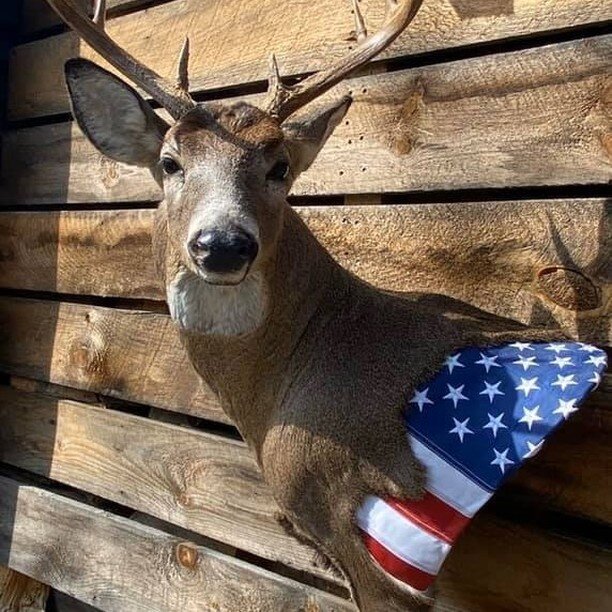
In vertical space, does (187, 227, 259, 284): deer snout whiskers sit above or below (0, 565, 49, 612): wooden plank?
above

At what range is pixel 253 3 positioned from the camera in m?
2.09

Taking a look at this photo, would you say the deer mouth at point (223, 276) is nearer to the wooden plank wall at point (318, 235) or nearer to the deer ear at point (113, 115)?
the deer ear at point (113, 115)

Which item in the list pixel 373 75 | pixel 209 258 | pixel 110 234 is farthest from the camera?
pixel 110 234

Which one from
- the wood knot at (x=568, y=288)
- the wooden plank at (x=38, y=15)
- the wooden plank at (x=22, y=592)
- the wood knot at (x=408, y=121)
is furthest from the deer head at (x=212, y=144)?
the wooden plank at (x=22, y=592)

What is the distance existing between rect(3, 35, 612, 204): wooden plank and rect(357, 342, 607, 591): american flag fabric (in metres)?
0.46

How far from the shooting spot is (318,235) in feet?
6.26

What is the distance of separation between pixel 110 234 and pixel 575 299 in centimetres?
137

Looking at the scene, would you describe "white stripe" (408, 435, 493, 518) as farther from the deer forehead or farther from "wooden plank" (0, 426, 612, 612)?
the deer forehead

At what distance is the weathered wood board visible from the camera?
1.48 m

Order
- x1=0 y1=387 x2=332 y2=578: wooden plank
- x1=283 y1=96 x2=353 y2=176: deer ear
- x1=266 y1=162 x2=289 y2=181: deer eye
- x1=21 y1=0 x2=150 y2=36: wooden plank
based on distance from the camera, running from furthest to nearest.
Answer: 1. x1=21 y1=0 x2=150 y2=36: wooden plank
2. x1=0 y1=387 x2=332 y2=578: wooden plank
3. x1=283 y1=96 x2=353 y2=176: deer ear
4. x1=266 y1=162 x2=289 y2=181: deer eye

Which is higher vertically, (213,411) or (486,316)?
(486,316)

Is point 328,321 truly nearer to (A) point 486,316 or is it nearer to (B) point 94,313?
(A) point 486,316

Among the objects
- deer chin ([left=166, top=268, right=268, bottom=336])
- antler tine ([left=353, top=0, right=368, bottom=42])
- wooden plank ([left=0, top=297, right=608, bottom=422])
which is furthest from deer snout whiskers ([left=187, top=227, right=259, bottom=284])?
wooden plank ([left=0, top=297, right=608, bottom=422])

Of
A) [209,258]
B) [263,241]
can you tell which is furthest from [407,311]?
[209,258]
